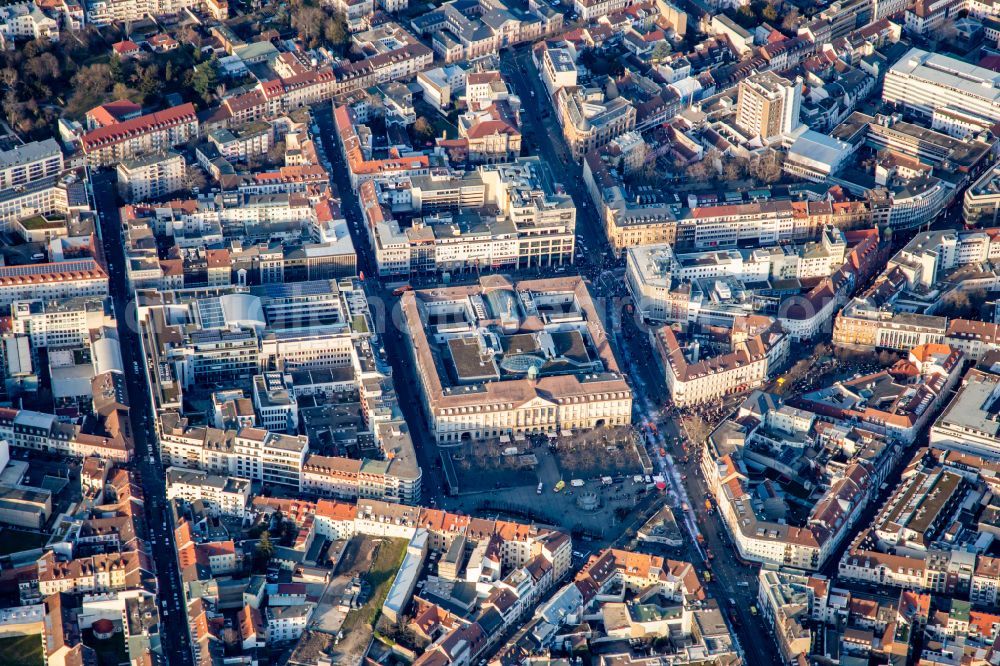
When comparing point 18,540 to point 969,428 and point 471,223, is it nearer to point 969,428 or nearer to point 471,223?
point 471,223

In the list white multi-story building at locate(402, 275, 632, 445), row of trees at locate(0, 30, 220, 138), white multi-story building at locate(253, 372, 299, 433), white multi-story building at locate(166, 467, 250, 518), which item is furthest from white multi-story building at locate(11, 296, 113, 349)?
row of trees at locate(0, 30, 220, 138)

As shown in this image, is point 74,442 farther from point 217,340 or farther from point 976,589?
point 976,589

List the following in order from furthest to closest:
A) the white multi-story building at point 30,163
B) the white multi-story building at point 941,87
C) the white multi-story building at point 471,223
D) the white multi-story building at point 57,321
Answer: the white multi-story building at point 941,87, the white multi-story building at point 30,163, the white multi-story building at point 471,223, the white multi-story building at point 57,321

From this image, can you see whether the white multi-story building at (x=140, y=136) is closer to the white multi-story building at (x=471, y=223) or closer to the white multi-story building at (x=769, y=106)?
the white multi-story building at (x=471, y=223)

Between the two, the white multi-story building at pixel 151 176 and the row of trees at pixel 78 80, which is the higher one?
the row of trees at pixel 78 80

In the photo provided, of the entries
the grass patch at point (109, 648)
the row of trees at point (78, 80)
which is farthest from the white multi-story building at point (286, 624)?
the row of trees at point (78, 80)
